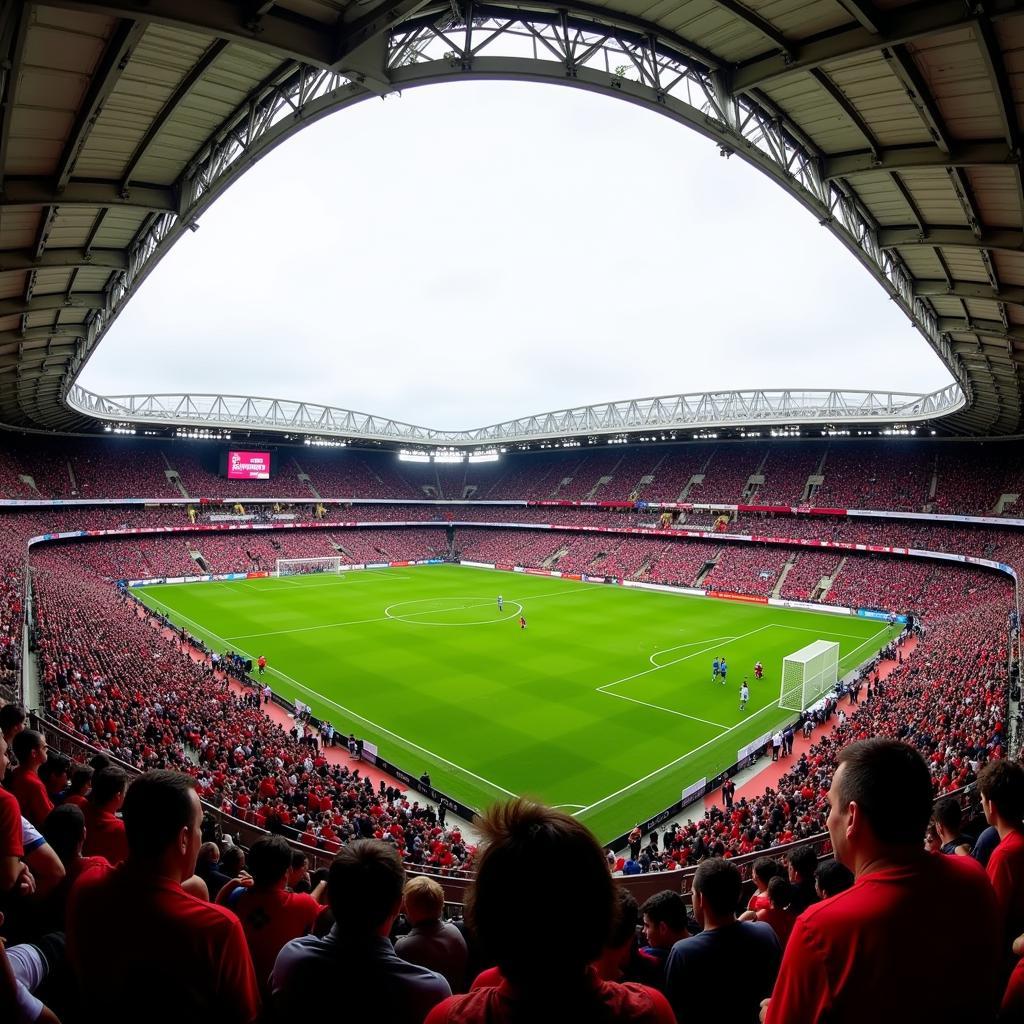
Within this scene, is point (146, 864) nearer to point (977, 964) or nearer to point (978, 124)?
point (977, 964)

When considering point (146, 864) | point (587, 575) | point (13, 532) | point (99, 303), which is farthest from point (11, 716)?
point (587, 575)

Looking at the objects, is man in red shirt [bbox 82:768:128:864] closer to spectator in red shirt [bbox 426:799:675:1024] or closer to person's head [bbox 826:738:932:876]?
spectator in red shirt [bbox 426:799:675:1024]

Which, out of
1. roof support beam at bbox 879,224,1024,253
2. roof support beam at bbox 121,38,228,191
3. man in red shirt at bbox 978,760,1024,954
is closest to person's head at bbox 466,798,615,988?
man in red shirt at bbox 978,760,1024,954

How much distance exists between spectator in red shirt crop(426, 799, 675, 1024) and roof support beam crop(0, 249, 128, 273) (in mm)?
18377

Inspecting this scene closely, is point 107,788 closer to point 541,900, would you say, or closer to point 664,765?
point 541,900

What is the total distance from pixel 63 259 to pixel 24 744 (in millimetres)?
14679

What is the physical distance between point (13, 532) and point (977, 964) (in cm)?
5497

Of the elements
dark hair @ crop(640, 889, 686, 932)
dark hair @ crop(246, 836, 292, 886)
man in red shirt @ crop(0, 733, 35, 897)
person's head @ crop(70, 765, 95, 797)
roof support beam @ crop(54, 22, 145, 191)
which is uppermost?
roof support beam @ crop(54, 22, 145, 191)

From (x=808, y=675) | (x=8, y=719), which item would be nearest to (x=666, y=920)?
(x=8, y=719)

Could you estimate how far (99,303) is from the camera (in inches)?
794

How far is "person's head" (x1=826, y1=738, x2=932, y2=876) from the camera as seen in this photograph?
7.89 ft

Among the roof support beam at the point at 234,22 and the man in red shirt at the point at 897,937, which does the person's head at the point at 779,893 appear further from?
the roof support beam at the point at 234,22

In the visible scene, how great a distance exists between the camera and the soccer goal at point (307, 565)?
198 feet

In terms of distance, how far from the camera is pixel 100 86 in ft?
32.9
